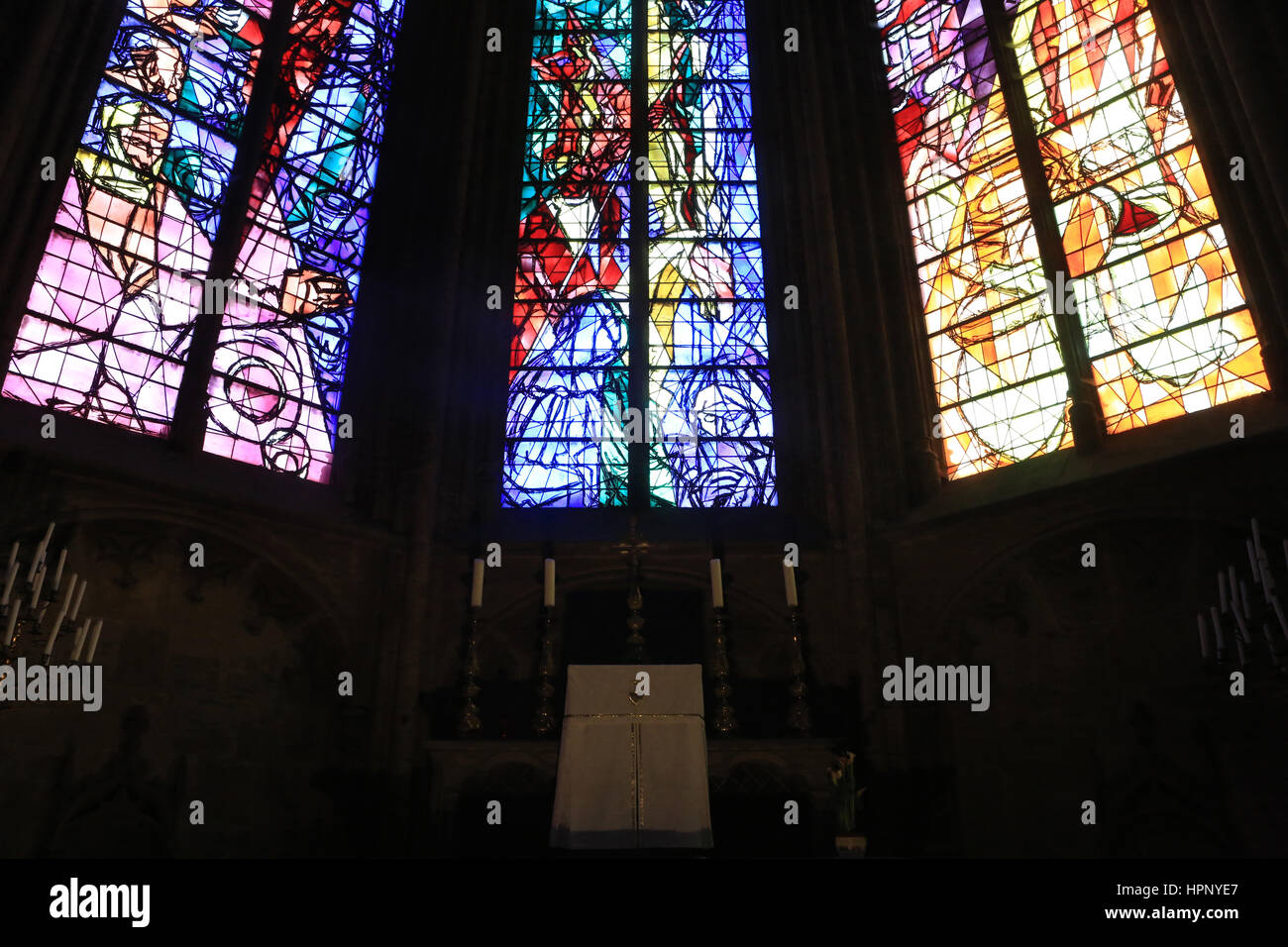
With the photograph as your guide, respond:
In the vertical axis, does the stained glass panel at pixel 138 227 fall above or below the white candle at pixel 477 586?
above

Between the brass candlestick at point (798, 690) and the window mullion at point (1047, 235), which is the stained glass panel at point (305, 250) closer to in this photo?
the brass candlestick at point (798, 690)

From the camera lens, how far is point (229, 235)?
6684 millimetres

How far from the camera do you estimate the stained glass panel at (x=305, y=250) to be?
21.8 ft

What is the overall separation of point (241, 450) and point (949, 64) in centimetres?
649

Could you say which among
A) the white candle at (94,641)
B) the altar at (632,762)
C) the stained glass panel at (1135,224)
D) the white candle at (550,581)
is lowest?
the altar at (632,762)

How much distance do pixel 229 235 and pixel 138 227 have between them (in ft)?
1.96

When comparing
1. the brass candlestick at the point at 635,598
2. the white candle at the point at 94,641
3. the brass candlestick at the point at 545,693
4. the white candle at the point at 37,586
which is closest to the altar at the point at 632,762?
the brass candlestick at the point at 635,598

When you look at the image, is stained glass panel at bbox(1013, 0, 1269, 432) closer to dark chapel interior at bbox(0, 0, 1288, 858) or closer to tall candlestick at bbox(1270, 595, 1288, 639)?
dark chapel interior at bbox(0, 0, 1288, 858)

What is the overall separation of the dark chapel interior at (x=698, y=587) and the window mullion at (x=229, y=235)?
0.20 metres

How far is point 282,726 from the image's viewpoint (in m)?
6.14

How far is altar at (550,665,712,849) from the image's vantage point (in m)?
4.17

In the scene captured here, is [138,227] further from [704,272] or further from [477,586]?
[704,272]

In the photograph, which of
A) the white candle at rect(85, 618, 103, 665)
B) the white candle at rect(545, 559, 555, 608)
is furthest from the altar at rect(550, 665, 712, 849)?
the white candle at rect(85, 618, 103, 665)
